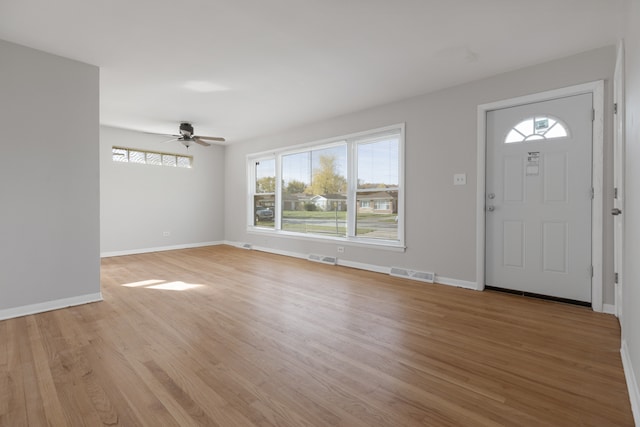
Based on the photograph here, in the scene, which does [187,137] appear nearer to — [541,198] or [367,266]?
[367,266]

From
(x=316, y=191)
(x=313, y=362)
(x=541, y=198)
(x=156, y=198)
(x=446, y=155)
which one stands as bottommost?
(x=313, y=362)

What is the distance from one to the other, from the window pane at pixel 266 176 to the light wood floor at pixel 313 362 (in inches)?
143

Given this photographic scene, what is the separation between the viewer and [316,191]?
232 inches

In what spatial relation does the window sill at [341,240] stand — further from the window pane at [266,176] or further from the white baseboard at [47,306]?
the white baseboard at [47,306]

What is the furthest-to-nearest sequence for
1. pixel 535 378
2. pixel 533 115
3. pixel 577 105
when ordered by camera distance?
pixel 533 115, pixel 577 105, pixel 535 378

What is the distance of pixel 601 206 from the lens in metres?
2.97

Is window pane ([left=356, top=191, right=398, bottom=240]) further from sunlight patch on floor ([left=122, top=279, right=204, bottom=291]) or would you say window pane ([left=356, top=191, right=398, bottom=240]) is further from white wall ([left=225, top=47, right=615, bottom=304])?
sunlight patch on floor ([left=122, top=279, right=204, bottom=291])

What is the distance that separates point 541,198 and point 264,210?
17.3 feet

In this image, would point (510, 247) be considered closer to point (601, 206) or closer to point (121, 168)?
point (601, 206)

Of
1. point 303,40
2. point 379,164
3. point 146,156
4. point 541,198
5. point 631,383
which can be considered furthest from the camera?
point 146,156

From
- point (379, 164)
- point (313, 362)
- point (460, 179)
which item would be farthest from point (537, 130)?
point (313, 362)

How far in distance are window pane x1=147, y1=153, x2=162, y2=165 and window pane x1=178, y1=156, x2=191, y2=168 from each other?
45 cm

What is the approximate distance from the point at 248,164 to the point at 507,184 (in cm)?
542

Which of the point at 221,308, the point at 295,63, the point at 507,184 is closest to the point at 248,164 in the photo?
the point at 295,63
